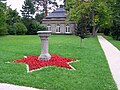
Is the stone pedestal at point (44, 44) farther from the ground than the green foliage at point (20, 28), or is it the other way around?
the stone pedestal at point (44, 44)

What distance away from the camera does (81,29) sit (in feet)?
68.6

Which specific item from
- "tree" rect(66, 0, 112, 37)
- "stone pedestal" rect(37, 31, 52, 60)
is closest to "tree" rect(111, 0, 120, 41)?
"tree" rect(66, 0, 112, 37)

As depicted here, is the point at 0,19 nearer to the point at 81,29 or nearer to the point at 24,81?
the point at 81,29

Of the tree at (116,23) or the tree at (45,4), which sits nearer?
the tree at (116,23)

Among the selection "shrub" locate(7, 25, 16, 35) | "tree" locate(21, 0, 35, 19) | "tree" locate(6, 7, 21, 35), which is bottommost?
"shrub" locate(7, 25, 16, 35)

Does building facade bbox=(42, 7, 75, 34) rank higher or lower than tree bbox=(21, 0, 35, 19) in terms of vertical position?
lower

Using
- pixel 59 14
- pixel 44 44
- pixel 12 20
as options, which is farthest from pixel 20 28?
pixel 44 44

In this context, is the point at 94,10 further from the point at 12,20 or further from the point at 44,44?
the point at 44,44

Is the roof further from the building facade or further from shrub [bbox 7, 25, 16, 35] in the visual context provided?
shrub [bbox 7, 25, 16, 35]

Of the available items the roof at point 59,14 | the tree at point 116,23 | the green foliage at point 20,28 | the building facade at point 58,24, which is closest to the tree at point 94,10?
the tree at point 116,23

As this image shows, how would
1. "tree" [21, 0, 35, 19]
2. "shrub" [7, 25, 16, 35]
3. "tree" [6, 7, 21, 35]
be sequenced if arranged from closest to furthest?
"shrub" [7, 25, 16, 35] → "tree" [6, 7, 21, 35] → "tree" [21, 0, 35, 19]

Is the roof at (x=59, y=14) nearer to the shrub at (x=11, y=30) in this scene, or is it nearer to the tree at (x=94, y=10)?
the shrub at (x=11, y=30)

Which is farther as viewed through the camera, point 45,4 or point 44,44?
point 45,4

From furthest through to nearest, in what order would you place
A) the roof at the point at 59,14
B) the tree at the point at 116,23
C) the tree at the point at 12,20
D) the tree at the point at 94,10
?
the roof at the point at 59,14 < the tree at the point at 12,20 < the tree at the point at 94,10 < the tree at the point at 116,23
